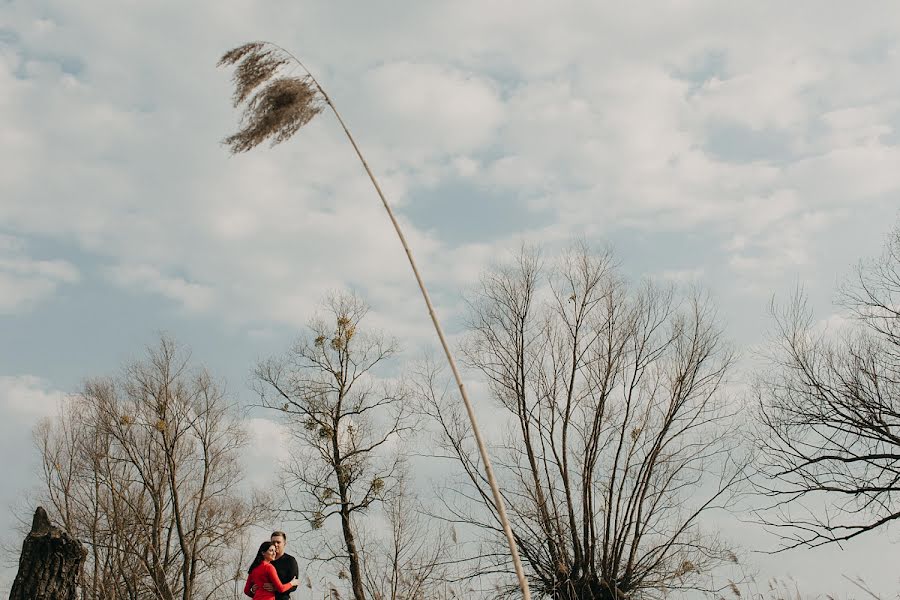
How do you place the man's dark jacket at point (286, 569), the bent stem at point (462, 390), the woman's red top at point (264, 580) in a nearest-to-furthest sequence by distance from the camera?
1. the bent stem at point (462, 390)
2. the woman's red top at point (264, 580)
3. the man's dark jacket at point (286, 569)

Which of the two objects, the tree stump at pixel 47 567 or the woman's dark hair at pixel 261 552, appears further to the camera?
the woman's dark hair at pixel 261 552

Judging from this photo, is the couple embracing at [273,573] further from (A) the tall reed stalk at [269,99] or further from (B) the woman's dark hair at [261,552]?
(A) the tall reed stalk at [269,99]

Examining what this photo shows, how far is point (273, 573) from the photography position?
Answer: 643 cm

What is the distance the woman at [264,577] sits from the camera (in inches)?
254

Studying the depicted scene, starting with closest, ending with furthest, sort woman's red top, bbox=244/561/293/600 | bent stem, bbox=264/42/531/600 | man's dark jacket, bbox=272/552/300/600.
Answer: bent stem, bbox=264/42/531/600, woman's red top, bbox=244/561/293/600, man's dark jacket, bbox=272/552/300/600

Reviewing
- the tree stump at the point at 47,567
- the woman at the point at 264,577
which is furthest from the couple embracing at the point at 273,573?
the tree stump at the point at 47,567

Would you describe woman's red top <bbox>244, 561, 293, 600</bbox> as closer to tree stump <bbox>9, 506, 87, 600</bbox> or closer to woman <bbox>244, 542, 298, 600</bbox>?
woman <bbox>244, 542, 298, 600</bbox>

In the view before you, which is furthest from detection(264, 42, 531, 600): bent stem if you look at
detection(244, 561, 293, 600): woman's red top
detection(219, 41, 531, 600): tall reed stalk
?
detection(244, 561, 293, 600): woman's red top

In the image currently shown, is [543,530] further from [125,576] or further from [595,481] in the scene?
[125,576]

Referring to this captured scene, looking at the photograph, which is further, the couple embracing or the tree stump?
the couple embracing

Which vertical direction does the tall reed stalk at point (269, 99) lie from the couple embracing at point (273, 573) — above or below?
above

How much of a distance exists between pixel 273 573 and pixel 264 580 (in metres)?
0.14

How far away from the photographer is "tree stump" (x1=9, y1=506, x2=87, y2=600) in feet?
13.1

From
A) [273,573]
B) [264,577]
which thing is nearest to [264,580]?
[264,577]
